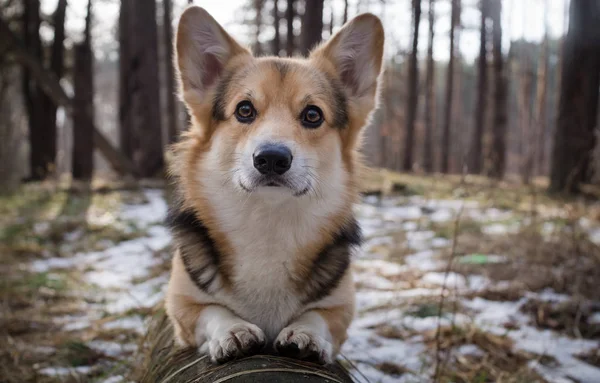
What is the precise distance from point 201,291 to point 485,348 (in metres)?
2.30

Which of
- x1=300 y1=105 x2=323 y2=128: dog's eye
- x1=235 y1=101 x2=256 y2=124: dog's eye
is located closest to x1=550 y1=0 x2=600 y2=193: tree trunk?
x1=300 y1=105 x2=323 y2=128: dog's eye

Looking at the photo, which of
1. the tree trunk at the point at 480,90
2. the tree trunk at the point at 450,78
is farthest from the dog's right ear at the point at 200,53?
the tree trunk at the point at 450,78

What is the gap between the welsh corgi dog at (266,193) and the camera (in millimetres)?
2465

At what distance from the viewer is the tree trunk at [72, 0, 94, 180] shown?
1184cm

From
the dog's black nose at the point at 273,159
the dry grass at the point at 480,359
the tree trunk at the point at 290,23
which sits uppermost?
the tree trunk at the point at 290,23

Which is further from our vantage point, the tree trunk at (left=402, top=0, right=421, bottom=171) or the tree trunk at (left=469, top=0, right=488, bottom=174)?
the tree trunk at (left=469, top=0, right=488, bottom=174)

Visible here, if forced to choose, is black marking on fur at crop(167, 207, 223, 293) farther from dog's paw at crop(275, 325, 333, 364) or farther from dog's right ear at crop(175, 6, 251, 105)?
dog's right ear at crop(175, 6, 251, 105)

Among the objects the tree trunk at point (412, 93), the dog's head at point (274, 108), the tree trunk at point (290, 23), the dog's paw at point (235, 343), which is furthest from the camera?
the tree trunk at point (412, 93)

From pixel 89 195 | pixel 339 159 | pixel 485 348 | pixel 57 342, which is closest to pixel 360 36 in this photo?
pixel 339 159

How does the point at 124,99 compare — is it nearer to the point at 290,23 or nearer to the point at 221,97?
the point at 290,23

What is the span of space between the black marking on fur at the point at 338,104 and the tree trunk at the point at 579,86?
832 centimetres

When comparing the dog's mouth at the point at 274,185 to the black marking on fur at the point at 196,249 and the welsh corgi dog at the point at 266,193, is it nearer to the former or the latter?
the welsh corgi dog at the point at 266,193

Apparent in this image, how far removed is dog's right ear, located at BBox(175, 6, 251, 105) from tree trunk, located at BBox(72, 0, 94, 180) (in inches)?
378

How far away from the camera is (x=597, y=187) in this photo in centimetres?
712
